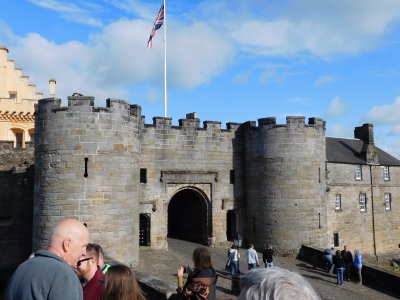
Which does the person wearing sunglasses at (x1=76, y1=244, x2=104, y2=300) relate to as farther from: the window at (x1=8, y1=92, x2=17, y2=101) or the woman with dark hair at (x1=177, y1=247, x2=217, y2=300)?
the window at (x1=8, y1=92, x2=17, y2=101)

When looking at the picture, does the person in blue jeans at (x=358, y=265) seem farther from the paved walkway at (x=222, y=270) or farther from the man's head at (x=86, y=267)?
the man's head at (x=86, y=267)

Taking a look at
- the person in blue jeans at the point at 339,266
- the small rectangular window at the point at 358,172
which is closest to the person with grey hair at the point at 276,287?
the person in blue jeans at the point at 339,266

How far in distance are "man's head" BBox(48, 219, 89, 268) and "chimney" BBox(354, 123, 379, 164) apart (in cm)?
3183

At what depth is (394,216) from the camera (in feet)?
110

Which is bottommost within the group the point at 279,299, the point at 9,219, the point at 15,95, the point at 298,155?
the point at 9,219

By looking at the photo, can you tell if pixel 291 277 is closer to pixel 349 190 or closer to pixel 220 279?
pixel 220 279

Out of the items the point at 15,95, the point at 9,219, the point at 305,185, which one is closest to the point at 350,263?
the point at 305,185

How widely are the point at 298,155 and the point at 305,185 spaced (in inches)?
65.2

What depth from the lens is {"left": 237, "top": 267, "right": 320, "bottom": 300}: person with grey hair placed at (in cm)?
222

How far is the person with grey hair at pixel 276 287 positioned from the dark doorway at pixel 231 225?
2160 cm

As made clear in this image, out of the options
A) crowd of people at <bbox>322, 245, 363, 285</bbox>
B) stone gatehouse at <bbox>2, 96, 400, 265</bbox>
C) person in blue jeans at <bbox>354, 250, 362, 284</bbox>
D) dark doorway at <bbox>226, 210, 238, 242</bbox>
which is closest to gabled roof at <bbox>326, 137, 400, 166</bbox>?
stone gatehouse at <bbox>2, 96, 400, 265</bbox>

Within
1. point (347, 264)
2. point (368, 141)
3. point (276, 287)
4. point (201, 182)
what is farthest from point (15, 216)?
point (368, 141)

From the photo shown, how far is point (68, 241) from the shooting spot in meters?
3.41

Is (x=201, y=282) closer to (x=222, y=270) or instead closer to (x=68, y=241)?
(x=68, y=241)
